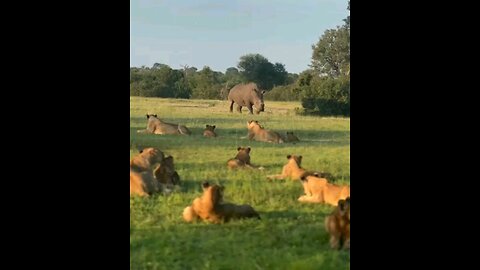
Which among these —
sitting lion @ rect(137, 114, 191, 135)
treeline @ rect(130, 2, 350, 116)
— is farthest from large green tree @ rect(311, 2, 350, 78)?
sitting lion @ rect(137, 114, 191, 135)

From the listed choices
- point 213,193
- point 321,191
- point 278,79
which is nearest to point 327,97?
point 278,79

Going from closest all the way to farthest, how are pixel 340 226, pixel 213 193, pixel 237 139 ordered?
pixel 340 226 < pixel 213 193 < pixel 237 139

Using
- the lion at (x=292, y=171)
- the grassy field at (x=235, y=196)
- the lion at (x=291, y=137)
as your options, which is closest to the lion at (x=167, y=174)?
the grassy field at (x=235, y=196)

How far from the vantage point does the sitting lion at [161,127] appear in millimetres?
1771

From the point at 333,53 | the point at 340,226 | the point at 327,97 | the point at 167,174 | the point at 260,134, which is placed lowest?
the point at 340,226

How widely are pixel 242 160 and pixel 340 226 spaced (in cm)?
34

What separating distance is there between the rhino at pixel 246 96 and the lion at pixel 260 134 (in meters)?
0.04

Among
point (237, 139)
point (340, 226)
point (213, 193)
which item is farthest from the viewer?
point (237, 139)

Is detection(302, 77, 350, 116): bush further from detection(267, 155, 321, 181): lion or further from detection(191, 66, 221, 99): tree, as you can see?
detection(191, 66, 221, 99): tree

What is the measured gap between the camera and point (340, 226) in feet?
5.46

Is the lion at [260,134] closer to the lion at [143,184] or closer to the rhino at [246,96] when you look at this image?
the rhino at [246,96]

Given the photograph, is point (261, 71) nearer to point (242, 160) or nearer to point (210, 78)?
point (210, 78)
